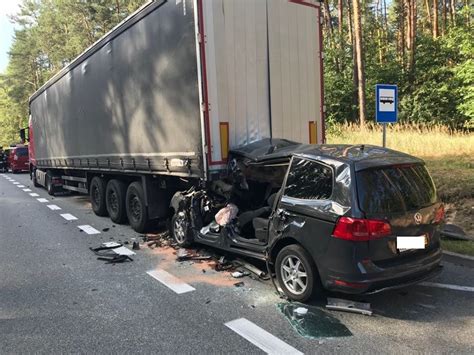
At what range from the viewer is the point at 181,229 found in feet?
22.1

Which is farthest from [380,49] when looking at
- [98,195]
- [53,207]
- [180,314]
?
[180,314]

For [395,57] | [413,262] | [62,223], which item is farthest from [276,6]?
[395,57]

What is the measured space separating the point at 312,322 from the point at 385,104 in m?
5.22

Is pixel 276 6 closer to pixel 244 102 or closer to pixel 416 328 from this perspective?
pixel 244 102

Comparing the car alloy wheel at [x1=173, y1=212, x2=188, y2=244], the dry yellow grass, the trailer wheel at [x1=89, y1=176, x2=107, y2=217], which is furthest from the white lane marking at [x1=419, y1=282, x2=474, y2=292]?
the dry yellow grass

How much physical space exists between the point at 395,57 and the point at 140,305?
95.8ft

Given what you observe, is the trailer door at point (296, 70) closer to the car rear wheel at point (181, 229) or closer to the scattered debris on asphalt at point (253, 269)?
the car rear wheel at point (181, 229)

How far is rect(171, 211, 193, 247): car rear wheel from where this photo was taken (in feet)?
21.5

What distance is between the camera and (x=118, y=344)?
12.3 ft

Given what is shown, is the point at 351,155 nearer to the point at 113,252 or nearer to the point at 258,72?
the point at 258,72

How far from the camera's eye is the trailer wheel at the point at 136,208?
7.82 metres

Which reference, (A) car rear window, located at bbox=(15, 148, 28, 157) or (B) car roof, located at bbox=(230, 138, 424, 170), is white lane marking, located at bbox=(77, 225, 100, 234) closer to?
(B) car roof, located at bbox=(230, 138, 424, 170)

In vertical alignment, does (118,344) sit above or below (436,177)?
below

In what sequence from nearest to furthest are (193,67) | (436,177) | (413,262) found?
(413,262), (193,67), (436,177)
